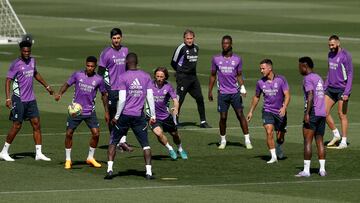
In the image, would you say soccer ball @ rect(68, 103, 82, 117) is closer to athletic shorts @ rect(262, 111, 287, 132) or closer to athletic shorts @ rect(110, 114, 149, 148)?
athletic shorts @ rect(110, 114, 149, 148)

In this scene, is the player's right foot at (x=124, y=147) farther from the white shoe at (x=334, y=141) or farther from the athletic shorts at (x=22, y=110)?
the white shoe at (x=334, y=141)

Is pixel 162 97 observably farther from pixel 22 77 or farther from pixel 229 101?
pixel 22 77

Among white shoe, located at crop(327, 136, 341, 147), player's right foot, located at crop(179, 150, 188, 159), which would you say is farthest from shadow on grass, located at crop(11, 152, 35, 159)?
white shoe, located at crop(327, 136, 341, 147)

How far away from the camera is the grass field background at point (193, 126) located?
2388cm

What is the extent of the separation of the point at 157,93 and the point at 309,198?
632cm

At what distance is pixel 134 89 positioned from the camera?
2522 cm

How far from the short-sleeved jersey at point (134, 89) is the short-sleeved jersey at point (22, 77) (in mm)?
3250

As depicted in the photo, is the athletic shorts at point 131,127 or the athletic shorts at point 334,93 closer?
the athletic shorts at point 131,127

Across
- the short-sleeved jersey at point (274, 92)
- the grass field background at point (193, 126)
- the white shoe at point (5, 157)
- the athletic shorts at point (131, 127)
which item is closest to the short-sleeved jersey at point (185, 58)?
the grass field background at point (193, 126)

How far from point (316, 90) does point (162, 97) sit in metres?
3.83

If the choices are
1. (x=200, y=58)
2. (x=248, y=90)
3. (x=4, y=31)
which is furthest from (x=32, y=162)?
(x=4, y=31)

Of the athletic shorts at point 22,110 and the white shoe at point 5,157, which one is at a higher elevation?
the athletic shorts at point 22,110

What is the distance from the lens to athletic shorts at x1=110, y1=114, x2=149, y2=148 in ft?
83.2

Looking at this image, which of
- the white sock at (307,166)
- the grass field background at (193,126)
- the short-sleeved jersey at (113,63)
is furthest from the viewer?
the short-sleeved jersey at (113,63)
